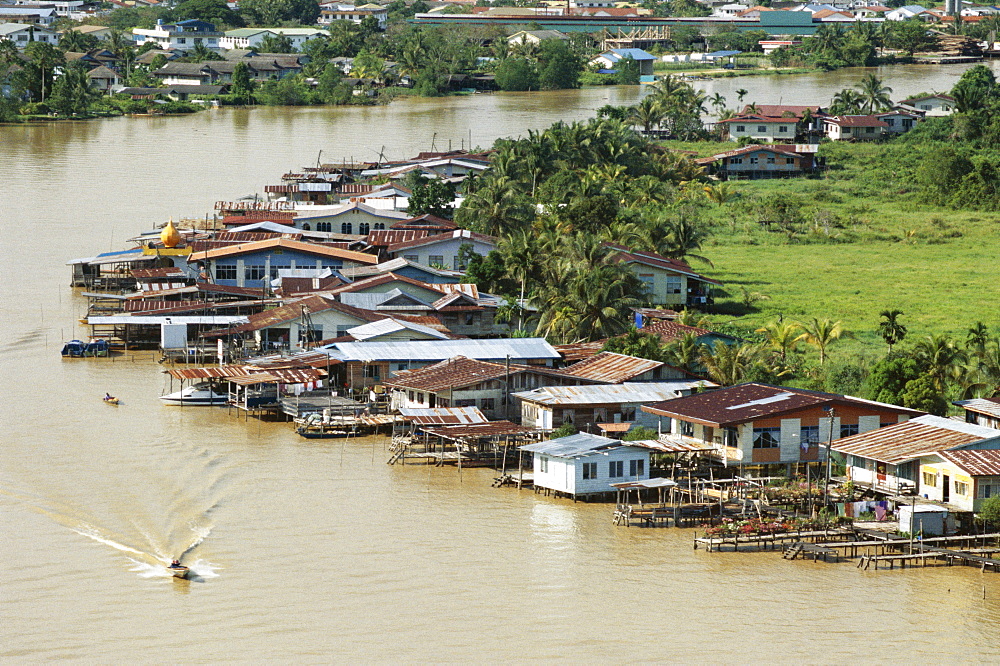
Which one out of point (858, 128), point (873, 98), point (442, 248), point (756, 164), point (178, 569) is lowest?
point (178, 569)

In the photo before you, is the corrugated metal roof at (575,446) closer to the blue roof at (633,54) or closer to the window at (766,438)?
the window at (766,438)

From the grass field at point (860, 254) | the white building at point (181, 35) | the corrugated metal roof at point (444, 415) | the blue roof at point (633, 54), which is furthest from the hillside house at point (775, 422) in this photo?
the white building at point (181, 35)

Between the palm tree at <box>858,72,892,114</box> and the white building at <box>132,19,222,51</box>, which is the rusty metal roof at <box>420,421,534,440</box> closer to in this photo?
the palm tree at <box>858,72,892,114</box>

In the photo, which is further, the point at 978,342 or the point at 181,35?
the point at 181,35

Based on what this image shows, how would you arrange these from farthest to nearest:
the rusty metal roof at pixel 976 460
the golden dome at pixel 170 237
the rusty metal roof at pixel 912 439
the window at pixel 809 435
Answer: the golden dome at pixel 170 237
the window at pixel 809 435
the rusty metal roof at pixel 912 439
the rusty metal roof at pixel 976 460

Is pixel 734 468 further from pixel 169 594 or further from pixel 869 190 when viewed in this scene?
pixel 869 190

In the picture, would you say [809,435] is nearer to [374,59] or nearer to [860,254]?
[860,254]

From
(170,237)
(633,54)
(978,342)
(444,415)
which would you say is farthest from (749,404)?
(633,54)
